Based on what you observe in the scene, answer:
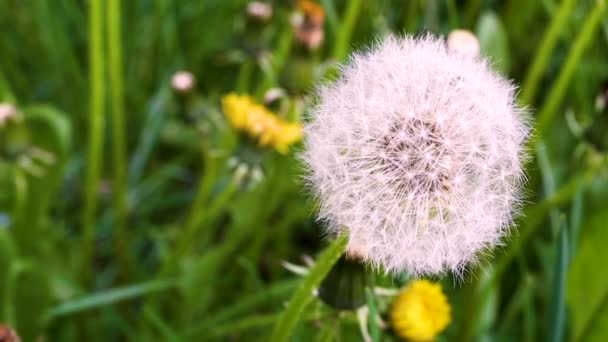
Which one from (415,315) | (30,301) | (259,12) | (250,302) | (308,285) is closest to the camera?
(308,285)

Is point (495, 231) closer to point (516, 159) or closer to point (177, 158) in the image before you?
point (516, 159)

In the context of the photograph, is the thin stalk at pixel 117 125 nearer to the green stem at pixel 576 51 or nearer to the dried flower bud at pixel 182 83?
the dried flower bud at pixel 182 83

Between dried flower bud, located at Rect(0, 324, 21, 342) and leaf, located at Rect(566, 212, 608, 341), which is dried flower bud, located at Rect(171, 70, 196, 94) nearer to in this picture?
dried flower bud, located at Rect(0, 324, 21, 342)

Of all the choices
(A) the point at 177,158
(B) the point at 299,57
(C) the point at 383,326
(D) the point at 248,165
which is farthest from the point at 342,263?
(A) the point at 177,158

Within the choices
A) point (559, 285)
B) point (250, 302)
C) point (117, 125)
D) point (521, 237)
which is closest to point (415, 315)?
point (559, 285)

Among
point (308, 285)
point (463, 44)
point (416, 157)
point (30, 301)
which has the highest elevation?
point (463, 44)

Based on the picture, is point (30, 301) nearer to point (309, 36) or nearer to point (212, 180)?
point (212, 180)
